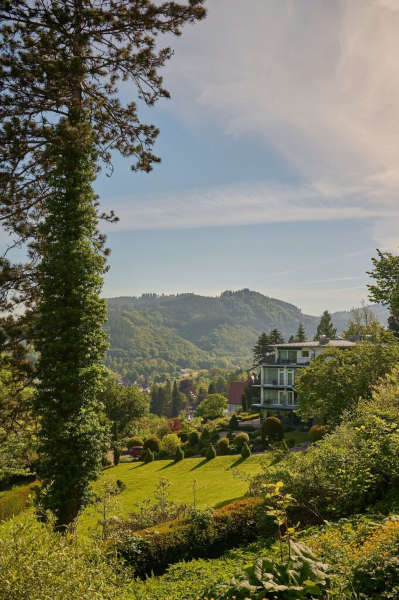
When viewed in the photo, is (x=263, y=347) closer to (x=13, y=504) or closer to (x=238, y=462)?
(x=238, y=462)

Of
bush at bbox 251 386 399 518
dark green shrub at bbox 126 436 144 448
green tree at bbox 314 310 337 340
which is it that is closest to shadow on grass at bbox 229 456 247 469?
dark green shrub at bbox 126 436 144 448

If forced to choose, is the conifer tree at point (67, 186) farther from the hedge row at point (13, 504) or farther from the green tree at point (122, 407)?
the green tree at point (122, 407)

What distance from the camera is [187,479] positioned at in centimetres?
2606

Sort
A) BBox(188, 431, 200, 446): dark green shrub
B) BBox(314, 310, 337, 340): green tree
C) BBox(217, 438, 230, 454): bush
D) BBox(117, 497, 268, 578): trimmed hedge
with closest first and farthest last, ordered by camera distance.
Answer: BBox(117, 497, 268, 578): trimmed hedge → BBox(217, 438, 230, 454): bush → BBox(188, 431, 200, 446): dark green shrub → BBox(314, 310, 337, 340): green tree

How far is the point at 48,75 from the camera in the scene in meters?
10.9

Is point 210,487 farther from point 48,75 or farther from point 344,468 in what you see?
point 48,75

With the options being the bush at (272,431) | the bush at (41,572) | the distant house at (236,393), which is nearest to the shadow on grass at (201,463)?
the bush at (272,431)

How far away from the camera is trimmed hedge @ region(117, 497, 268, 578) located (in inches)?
388

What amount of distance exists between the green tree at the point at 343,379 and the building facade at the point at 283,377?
22830mm

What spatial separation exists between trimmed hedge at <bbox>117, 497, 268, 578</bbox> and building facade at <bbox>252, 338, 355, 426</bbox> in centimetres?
3652

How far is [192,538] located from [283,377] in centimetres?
3898

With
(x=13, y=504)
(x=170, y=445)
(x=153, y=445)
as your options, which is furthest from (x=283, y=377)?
(x=13, y=504)

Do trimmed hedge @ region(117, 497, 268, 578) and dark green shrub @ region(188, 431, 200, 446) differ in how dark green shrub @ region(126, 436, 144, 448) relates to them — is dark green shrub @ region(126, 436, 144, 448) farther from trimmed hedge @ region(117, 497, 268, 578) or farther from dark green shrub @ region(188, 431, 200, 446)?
trimmed hedge @ region(117, 497, 268, 578)

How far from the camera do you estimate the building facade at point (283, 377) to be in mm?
46406
